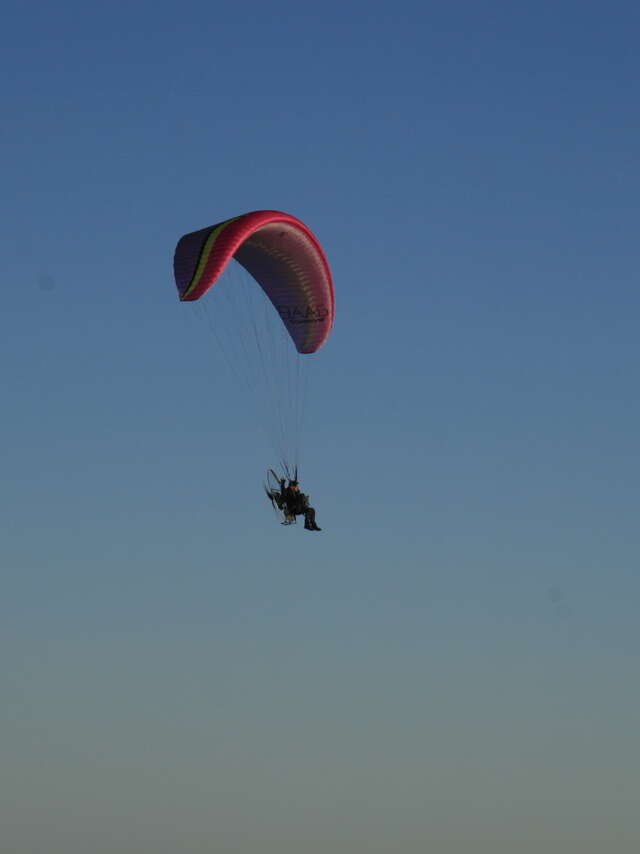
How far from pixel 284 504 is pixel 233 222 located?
8.21 m

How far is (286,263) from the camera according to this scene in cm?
10269

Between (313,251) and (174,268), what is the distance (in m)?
6.02

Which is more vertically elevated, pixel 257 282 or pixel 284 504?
pixel 257 282

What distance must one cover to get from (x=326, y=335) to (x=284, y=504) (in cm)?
622

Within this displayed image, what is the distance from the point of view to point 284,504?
99938 millimetres

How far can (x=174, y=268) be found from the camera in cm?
9769

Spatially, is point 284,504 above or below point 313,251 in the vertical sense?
below

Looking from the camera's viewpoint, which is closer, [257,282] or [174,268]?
[174,268]

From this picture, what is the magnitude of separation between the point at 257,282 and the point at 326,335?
265 cm

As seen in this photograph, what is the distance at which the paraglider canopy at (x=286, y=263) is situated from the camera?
98188 millimetres

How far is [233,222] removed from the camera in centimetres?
9844

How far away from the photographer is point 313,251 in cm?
10225

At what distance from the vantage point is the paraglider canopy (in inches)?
3866

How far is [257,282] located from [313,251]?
8.66 feet
